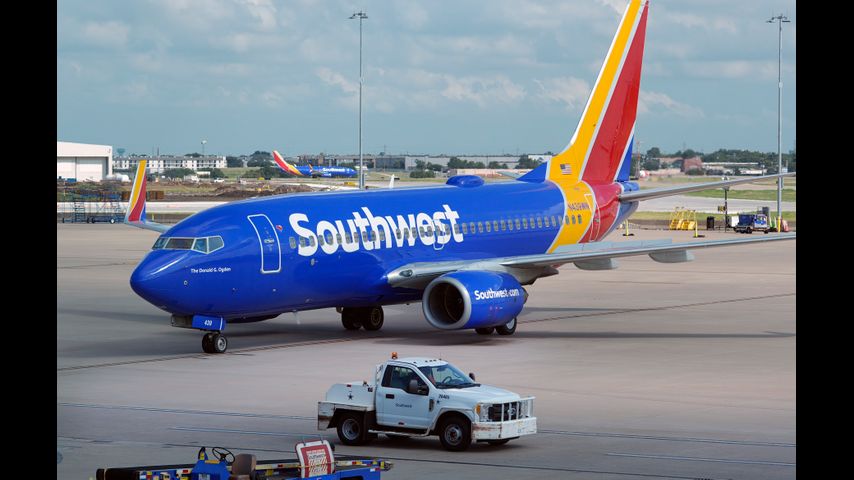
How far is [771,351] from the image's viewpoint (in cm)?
3300

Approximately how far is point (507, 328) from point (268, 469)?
2191 centimetres

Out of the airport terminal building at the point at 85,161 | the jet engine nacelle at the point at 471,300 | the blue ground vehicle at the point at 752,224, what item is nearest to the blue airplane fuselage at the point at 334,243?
the jet engine nacelle at the point at 471,300

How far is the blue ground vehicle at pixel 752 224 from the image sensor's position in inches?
3605

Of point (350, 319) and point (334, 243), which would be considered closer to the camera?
point (334, 243)

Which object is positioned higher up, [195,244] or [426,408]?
[195,244]

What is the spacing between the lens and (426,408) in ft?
66.1

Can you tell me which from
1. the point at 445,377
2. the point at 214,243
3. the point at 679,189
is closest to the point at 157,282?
the point at 214,243

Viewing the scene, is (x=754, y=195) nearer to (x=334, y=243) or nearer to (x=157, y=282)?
(x=334, y=243)

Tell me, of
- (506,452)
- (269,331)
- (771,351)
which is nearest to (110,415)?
(506,452)

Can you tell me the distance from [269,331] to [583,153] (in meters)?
13.1

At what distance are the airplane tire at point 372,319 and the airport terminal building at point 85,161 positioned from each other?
516 feet

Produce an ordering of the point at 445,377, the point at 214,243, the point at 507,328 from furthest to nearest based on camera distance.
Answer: the point at 507,328 < the point at 214,243 < the point at 445,377
